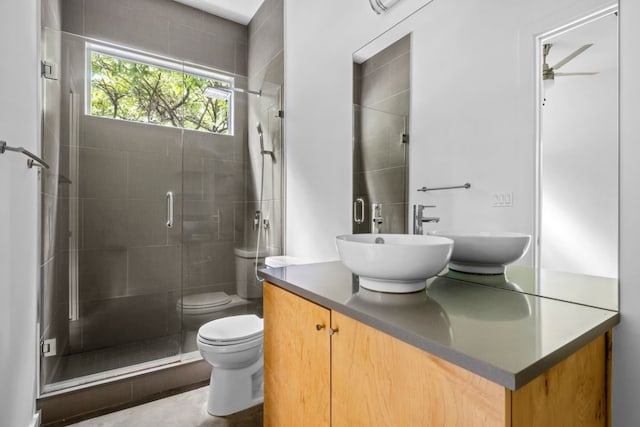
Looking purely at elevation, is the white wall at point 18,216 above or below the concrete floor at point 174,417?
above

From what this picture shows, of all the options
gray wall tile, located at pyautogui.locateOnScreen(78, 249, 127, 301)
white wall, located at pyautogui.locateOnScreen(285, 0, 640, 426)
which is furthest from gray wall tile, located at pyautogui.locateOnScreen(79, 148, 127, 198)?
white wall, located at pyautogui.locateOnScreen(285, 0, 640, 426)

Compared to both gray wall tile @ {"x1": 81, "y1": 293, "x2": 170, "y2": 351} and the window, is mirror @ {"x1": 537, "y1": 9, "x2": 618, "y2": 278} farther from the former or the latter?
gray wall tile @ {"x1": 81, "y1": 293, "x2": 170, "y2": 351}

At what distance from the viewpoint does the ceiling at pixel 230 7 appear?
117 inches

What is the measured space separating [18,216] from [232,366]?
1.22m

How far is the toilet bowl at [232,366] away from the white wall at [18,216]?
0.75 m

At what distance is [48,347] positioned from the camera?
6.31 ft

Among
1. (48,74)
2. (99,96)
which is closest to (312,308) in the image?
(48,74)

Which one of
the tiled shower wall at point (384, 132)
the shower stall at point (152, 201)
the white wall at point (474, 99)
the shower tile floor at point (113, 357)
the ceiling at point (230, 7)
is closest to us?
the white wall at point (474, 99)

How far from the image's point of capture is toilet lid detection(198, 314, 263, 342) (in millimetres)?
1779

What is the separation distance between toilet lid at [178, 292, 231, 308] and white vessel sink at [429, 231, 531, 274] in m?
1.89

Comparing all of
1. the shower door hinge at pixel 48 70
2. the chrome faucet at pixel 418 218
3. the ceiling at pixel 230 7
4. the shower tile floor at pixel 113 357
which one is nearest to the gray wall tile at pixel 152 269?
the shower tile floor at pixel 113 357

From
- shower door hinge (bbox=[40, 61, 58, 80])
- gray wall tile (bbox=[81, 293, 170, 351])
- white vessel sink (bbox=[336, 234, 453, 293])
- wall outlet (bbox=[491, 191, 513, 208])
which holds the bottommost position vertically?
gray wall tile (bbox=[81, 293, 170, 351])

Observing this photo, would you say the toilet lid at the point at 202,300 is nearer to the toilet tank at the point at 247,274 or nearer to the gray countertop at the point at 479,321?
the toilet tank at the point at 247,274

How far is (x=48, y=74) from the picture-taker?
1958 mm
